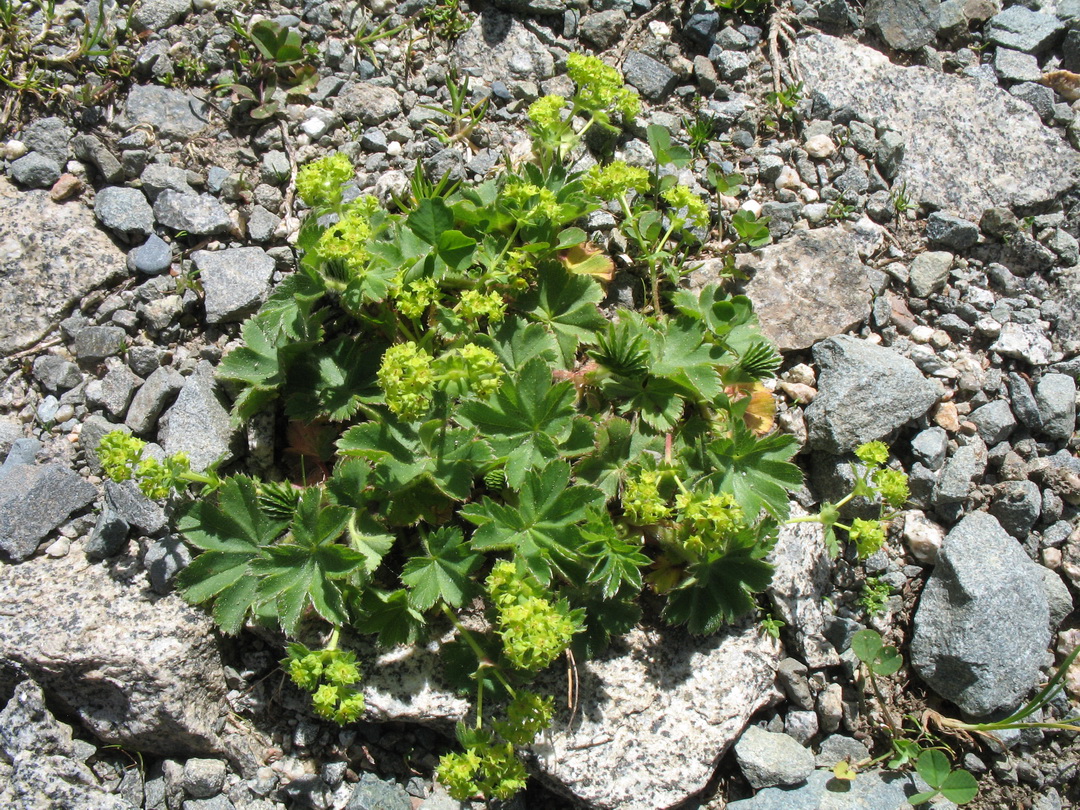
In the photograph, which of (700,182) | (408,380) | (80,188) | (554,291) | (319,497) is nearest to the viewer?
→ (408,380)

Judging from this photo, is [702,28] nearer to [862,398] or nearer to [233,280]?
[862,398]

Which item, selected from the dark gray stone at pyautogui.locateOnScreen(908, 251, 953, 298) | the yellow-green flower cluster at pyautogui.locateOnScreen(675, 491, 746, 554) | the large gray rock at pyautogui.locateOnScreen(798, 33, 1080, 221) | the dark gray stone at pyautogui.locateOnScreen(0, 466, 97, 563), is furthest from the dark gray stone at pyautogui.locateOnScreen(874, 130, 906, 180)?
the dark gray stone at pyautogui.locateOnScreen(0, 466, 97, 563)

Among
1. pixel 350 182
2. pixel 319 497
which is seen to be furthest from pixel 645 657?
pixel 350 182

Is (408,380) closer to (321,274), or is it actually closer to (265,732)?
(321,274)

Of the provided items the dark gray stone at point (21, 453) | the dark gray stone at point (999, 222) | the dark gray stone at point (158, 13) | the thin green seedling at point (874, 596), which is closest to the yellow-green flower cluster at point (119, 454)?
the dark gray stone at point (21, 453)

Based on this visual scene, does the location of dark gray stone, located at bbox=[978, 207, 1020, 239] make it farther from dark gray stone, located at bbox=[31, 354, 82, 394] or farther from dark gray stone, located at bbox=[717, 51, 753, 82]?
dark gray stone, located at bbox=[31, 354, 82, 394]

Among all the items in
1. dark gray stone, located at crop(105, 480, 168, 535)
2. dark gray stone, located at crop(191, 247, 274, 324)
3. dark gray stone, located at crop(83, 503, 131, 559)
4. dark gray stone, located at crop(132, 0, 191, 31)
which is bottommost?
dark gray stone, located at crop(83, 503, 131, 559)
